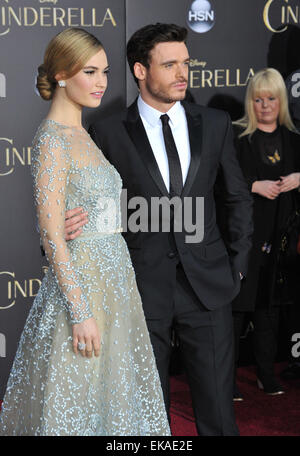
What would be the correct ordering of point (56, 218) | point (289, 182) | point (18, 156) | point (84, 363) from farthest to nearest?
point (289, 182) < point (18, 156) < point (84, 363) < point (56, 218)

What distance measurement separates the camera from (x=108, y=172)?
2.66 m

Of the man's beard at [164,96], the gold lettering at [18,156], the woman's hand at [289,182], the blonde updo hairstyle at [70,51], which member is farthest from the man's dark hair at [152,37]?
the woman's hand at [289,182]

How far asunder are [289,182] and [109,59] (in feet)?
4.14

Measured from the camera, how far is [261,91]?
14.2 ft

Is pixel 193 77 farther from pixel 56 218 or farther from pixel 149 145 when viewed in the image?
pixel 56 218

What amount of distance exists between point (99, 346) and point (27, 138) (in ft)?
6.37

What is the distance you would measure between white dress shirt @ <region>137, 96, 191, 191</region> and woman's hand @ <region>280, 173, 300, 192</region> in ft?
4.62

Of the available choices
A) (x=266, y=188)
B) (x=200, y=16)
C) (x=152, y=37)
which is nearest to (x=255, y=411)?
(x=266, y=188)

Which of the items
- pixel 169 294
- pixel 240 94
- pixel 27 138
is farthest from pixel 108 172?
pixel 240 94

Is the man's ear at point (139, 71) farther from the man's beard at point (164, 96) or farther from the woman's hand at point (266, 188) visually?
the woman's hand at point (266, 188)

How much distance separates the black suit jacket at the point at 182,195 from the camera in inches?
116

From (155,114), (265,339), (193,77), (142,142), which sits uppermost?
(193,77)

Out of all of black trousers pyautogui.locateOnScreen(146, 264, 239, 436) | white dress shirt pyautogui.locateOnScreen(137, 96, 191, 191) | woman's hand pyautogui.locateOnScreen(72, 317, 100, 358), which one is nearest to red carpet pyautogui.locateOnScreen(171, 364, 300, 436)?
black trousers pyautogui.locateOnScreen(146, 264, 239, 436)
